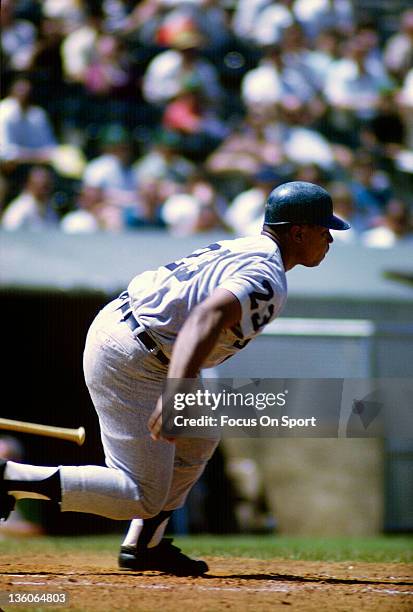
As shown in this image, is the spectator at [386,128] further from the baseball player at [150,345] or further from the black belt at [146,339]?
the black belt at [146,339]

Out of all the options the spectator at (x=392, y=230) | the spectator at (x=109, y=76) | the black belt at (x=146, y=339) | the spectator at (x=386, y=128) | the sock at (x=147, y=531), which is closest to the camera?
the black belt at (x=146, y=339)

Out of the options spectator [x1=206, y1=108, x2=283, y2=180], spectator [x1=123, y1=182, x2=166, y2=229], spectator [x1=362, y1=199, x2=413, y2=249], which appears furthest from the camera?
spectator [x1=206, y1=108, x2=283, y2=180]

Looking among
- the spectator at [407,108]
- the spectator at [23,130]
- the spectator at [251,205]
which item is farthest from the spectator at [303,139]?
the spectator at [23,130]

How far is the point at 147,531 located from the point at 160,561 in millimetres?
149

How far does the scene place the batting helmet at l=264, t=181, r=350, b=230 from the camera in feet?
10.9

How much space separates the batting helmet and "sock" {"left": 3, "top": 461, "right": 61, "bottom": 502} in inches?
44.3

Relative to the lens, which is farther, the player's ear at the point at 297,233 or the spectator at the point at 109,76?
the spectator at the point at 109,76

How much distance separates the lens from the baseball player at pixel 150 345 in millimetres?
3227

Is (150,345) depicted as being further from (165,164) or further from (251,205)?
(165,164)

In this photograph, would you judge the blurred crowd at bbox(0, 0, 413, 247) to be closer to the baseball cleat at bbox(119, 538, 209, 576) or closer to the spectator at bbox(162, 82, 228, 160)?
the spectator at bbox(162, 82, 228, 160)

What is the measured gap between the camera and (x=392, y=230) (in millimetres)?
7527

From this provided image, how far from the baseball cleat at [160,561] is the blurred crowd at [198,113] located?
3.67 metres

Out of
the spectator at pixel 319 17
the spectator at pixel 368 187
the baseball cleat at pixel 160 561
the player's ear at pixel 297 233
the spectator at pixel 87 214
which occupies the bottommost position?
the baseball cleat at pixel 160 561

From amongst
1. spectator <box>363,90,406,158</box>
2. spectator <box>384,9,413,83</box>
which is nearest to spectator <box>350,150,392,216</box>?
spectator <box>363,90,406,158</box>
